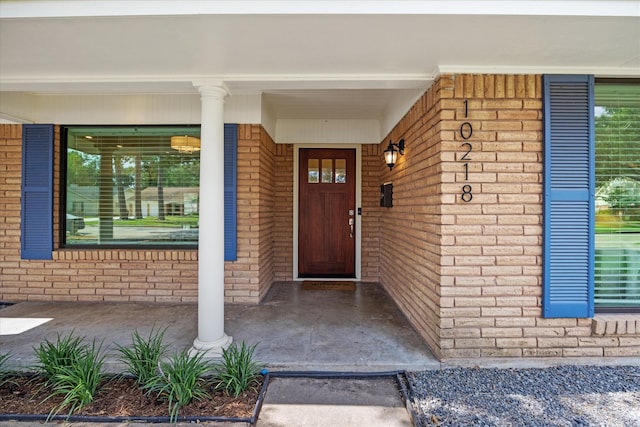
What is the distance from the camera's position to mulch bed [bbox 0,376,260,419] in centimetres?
194

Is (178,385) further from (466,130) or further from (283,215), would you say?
(283,215)

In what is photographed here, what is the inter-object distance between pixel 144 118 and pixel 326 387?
3.63 metres

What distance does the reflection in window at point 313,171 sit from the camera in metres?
5.05

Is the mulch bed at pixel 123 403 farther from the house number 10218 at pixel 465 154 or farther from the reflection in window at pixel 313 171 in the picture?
the reflection in window at pixel 313 171

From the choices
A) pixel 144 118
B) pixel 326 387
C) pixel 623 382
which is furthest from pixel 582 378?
pixel 144 118

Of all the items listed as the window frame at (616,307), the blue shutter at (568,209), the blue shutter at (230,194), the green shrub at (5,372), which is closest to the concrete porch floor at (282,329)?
the green shrub at (5,372)

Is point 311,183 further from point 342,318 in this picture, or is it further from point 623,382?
point 623,382

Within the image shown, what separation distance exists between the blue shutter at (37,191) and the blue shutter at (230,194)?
2184 mm

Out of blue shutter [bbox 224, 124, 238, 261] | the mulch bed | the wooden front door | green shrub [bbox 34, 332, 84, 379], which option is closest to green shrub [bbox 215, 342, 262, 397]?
the mulch bed

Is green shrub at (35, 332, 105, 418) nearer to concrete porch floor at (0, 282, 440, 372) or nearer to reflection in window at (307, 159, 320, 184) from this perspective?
concrete porch floor at (0, 282, 440, 372)

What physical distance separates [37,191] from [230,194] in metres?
2.39

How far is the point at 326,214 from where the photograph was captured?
504cm

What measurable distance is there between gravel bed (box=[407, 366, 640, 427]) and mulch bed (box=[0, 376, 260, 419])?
115cm

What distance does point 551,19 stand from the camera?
186 cm
